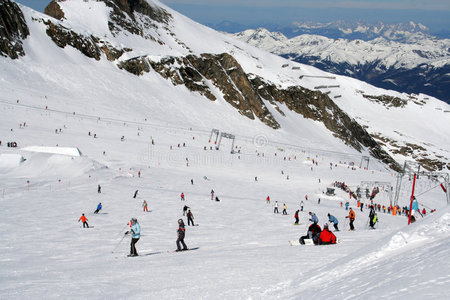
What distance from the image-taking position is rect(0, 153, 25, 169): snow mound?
35.9 meters

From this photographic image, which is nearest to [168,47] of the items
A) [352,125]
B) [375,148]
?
[352,125]

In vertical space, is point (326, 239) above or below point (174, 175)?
above

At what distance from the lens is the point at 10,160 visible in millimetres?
36281

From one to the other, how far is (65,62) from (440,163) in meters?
138

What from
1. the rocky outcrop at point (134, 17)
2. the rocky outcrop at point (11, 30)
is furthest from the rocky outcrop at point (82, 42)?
the rocky outcrop at point (134, 17)

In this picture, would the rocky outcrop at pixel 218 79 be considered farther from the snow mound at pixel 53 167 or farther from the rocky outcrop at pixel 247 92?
the snow mound at pixel 53 167

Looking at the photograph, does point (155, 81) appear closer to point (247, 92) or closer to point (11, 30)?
point (247, 92)

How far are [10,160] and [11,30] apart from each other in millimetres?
62079

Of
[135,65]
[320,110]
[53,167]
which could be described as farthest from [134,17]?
[53,167]

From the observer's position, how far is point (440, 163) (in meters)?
156

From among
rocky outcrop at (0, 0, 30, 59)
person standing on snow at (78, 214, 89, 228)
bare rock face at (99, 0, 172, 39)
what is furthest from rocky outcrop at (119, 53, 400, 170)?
person standing on snow at (78, 214, 89, 228)

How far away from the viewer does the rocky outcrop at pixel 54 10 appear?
368 ft

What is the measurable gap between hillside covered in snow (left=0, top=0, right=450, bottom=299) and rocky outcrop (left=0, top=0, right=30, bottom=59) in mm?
479

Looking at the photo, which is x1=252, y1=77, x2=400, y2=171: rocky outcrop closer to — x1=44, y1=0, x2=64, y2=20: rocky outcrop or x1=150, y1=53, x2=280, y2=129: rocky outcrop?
x1=150, y1=53, x2=280, y2=129: rocky outcrop
